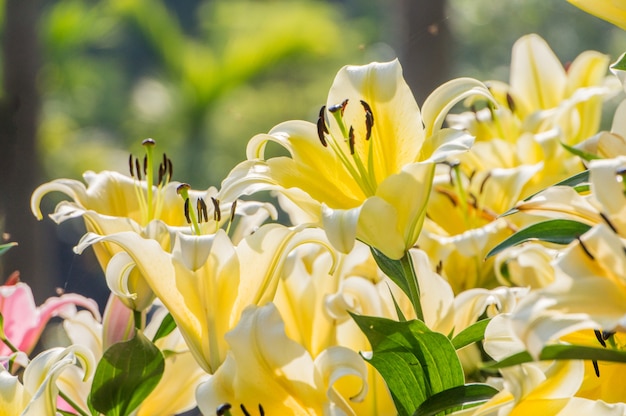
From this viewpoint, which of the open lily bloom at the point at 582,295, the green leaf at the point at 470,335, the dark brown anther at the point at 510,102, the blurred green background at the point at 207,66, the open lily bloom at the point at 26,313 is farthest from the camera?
the blurred green background at the point at 207,66

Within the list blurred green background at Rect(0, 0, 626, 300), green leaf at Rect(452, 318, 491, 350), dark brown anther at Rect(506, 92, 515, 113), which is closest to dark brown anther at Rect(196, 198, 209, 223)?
green leaf at Rect(452, 318, 491, 350)

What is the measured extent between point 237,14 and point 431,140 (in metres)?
10.3

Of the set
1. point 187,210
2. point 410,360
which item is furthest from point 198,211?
point 410,360

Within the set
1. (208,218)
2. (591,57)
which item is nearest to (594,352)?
(208,218)

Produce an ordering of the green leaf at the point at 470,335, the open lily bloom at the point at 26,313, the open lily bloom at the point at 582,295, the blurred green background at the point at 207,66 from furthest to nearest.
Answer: the blurred green background at the point at 207,66 < the open lily bloom at the point at 26,313 < the green leaf at the point at 470,335 < the open lily bloom at the point at 582,295

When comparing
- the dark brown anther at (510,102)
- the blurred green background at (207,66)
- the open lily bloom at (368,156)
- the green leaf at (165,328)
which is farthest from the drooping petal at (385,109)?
the blurred green background at (207,66)

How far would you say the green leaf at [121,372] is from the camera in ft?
1.20

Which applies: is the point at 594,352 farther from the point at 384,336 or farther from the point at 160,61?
the point at 160,61

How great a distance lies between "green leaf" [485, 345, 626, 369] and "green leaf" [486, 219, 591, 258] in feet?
0.15

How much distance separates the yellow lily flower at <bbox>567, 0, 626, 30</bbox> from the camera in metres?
0.34

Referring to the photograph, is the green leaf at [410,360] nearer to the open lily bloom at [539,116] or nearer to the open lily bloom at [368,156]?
the open lily bloom at [368,156]

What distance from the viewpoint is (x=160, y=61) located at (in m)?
8.61

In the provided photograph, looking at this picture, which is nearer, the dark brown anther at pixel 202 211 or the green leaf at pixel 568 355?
the green leaf at pixel 568 355

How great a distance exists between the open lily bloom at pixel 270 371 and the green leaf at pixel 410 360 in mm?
11
